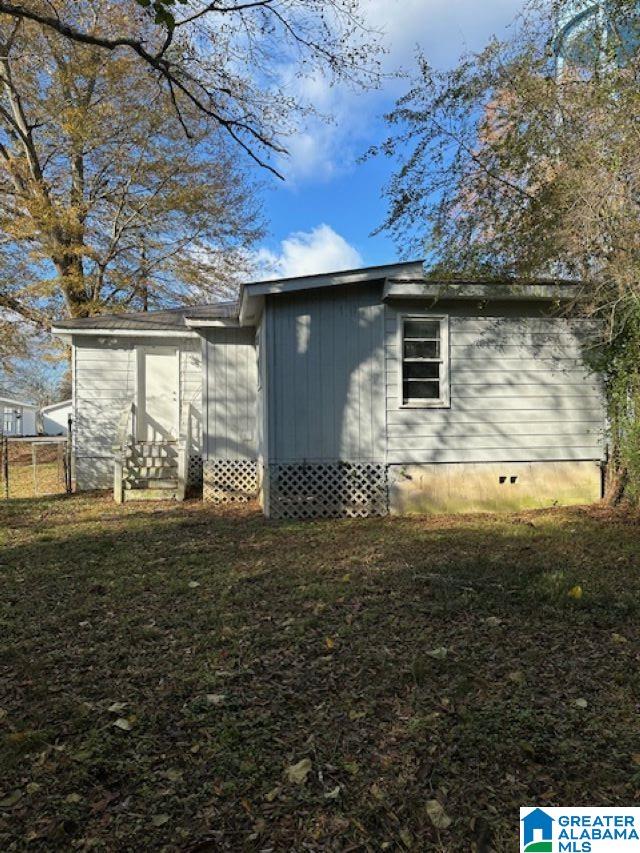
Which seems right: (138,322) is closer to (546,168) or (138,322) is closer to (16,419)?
(546,168)

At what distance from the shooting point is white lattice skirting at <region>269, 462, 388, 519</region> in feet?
25.7

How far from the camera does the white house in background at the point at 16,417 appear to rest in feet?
121

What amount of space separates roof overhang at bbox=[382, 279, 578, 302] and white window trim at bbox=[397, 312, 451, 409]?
0.29 m

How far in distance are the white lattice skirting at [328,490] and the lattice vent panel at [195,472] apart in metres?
2.95

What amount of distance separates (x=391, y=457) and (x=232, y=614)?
4421 mm

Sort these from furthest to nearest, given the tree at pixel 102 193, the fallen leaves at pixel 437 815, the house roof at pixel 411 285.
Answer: the tree at pixel 102 193 → the house roof at pixel 411 285 → the fallen leaves at pixel 437 815

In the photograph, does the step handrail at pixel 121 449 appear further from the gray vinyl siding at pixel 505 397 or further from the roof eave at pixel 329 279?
the gray vinyl siding at pixel 505 397

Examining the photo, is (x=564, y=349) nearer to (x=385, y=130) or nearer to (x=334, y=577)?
(x=385, y=130)

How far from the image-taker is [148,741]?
7.93ft

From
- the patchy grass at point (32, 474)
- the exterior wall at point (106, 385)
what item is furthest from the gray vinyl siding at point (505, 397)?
the patchy grass at point (32, 474)

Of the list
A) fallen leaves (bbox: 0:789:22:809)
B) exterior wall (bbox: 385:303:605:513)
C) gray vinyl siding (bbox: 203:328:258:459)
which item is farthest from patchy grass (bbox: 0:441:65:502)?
fallen leaves (bbox: 0:789:22:809)

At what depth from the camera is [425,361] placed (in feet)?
26.5

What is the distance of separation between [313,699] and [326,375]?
5.50 metres

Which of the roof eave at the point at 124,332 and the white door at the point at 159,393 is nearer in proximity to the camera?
the roof eave at the point at 124,332
